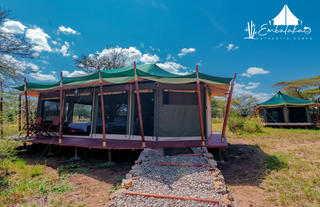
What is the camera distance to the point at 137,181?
279cm

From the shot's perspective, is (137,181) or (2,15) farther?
(2,15)

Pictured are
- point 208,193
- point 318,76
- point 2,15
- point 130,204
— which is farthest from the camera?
point 318,76

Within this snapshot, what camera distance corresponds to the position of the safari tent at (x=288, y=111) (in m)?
11.5

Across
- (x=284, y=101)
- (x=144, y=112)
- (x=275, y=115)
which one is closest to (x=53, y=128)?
(x=144, y=112)

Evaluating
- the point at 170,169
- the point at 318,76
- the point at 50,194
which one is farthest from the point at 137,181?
the point at 318,76

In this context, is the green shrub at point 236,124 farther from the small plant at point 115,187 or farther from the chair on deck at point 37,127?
the chair on deck at point 37,127

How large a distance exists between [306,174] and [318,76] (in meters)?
22.8

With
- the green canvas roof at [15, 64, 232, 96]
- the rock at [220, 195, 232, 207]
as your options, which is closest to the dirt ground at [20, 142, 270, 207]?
the rock at [220, 195, 232, 207]

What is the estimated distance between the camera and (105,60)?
52.3 feet

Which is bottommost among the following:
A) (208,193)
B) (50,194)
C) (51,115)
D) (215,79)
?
(50,194)

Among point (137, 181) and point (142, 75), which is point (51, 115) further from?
point (137, 181)

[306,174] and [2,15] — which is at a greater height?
[2,15]

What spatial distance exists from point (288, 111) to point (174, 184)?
13.9 metres

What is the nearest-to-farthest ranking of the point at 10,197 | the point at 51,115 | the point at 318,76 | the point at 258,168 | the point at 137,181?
the point at 10,197, the point at 137,181, the point at 258,168, the point at 51,115, the point at 318,76
